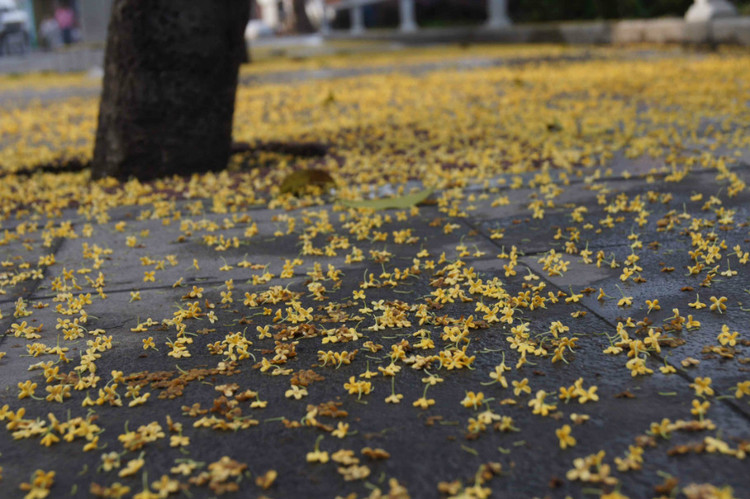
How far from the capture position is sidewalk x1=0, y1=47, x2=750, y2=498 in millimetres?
2045

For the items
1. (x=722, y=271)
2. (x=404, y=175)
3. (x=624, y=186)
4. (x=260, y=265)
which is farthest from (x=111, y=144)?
(x=722, y=271)

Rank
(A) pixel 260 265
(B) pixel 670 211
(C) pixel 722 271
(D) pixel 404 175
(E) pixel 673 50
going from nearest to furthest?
1. (C) pixel 722 271
2. (A) pixel 260 265
3. (B) pixel 670 211
4. (D) pixel 404 175
5. (E) pixel 673 50

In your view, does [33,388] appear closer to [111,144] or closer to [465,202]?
[465,202]

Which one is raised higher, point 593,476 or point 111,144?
point 111,144

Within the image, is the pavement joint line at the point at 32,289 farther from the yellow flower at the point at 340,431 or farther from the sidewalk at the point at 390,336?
the yellow flower at the point at 340,431

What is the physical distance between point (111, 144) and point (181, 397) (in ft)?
12.1

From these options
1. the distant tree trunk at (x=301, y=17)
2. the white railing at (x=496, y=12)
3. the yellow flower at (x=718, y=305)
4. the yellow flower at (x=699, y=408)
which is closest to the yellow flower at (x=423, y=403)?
the yellow flower at (x=699, y=408)

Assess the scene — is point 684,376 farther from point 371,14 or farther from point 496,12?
point 371,14

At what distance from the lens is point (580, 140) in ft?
21.0

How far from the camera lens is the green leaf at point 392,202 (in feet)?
15.1

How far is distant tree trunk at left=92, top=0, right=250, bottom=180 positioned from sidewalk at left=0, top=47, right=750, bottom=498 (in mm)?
350

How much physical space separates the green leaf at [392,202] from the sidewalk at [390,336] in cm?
5

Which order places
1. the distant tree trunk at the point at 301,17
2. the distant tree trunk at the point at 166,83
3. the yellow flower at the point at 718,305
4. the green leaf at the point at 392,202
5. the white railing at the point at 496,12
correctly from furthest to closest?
the distant tree trunk at the point at 301,17 < the white railing at the point at 496,12 < the distant tree trunk at the point at 166,83 < the green leaf at the point at 392,202 < the yellow flower at the point at 718,305

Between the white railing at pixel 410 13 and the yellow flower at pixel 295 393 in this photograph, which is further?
the white railing at pixel 410 13
